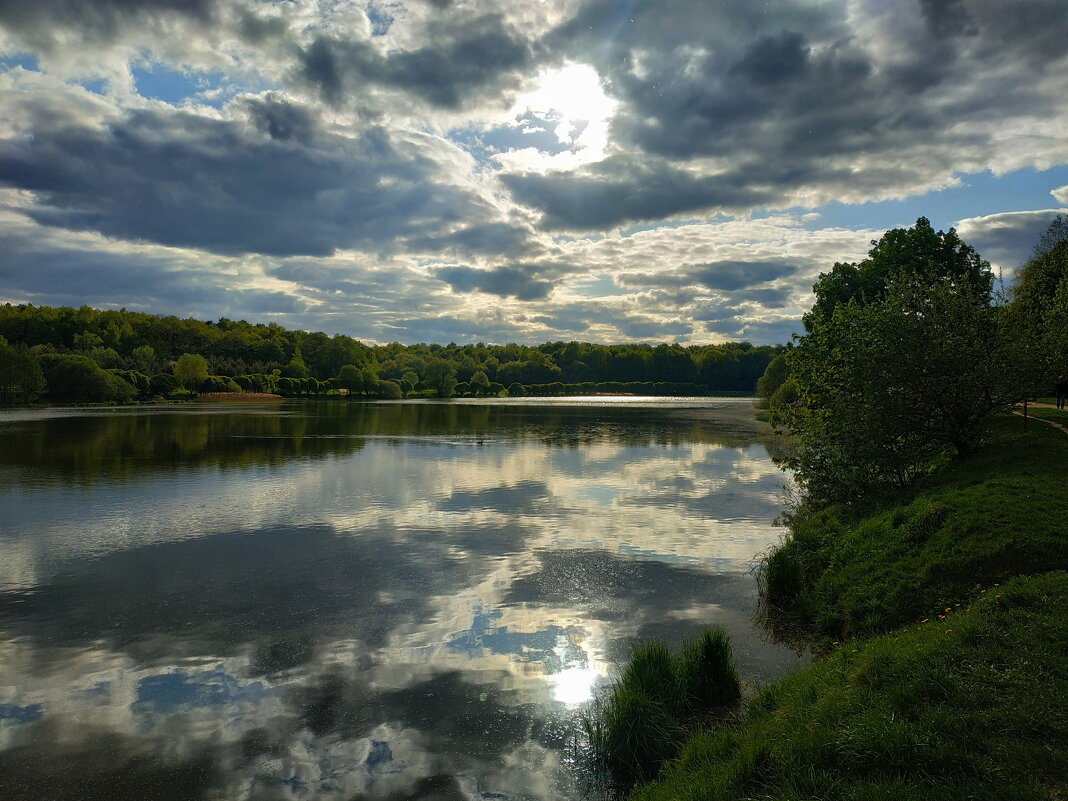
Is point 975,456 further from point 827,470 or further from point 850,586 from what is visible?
point 850,586

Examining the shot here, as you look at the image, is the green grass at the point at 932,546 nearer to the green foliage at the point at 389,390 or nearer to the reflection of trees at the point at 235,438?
the reflection of trees at the point at 235,438

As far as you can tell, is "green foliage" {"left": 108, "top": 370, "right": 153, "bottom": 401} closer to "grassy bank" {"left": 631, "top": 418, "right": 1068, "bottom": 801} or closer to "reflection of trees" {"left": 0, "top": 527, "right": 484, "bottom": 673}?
"reflection of trees" {"left": 0, "top": 527, "right": 484, "bottom": 673}

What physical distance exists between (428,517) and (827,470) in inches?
570

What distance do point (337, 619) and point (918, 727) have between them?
434 inches

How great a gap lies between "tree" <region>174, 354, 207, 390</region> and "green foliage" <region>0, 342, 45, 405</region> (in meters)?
37.2

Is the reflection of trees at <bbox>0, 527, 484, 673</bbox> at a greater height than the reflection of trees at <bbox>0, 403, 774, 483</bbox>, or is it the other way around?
the reflection of trees at <bbox>0, 527, 484, 673</bbox>

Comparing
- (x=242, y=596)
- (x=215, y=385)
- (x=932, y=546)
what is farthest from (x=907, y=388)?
(x=215, y=385)

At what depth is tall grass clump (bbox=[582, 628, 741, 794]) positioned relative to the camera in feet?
29.5

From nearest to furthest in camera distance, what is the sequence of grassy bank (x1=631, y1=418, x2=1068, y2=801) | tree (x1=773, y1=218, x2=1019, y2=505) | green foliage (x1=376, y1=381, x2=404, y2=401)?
1. grassy bank (x1=631, y1=418, x2=1068, y2=801)
2. tree (x1=773, y1=218, x2=1019, y2=505)
3. green foliage (x1=376, y1=381, x2=404, y2=401)

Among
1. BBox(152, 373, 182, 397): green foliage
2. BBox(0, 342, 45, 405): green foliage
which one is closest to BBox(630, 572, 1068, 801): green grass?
BBox(0, 342, 45, 405): green foliage

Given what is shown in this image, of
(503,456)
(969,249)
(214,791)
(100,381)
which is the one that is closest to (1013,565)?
(214,791)

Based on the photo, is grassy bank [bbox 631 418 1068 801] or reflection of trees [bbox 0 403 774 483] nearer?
grassy bank [bbox 631 418 1068 801]

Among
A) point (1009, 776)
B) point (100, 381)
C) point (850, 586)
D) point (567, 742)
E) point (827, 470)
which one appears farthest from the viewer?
point (100, 381)

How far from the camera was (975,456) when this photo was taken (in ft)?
63.3
